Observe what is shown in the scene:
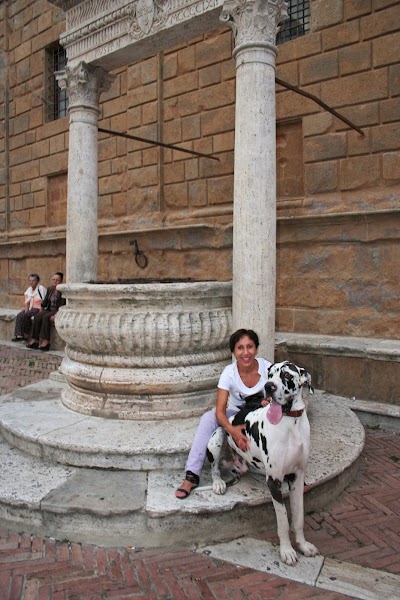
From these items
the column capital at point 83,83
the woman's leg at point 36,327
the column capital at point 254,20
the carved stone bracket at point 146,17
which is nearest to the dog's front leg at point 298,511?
the column capital at point 254,20

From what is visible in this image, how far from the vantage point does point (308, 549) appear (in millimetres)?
2713

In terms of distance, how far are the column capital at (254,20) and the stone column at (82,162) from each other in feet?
6.84

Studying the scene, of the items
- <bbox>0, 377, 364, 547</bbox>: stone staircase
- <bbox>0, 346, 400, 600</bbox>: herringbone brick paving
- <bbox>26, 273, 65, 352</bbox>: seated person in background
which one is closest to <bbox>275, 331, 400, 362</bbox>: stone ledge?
<bbox>0, 377, 364, 547</bbox>: stone staircase

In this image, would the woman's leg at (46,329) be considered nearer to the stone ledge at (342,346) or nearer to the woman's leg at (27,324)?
the woman's leg at (27,324)

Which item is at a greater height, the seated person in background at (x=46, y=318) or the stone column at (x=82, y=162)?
the stone column at (x=82, y=162)

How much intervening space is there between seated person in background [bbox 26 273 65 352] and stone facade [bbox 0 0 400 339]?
106cm

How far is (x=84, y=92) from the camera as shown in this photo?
563 cm

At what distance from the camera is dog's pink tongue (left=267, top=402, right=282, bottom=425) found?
2.61 meters

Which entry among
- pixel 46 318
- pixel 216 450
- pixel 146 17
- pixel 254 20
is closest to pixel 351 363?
pixel 216 450

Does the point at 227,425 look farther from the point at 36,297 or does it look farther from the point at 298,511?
the point at 36,297

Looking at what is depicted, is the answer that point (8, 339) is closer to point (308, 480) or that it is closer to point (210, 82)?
point (210, 82)

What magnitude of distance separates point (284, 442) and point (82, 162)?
14.0 feet

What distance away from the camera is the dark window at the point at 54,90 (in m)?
11.6

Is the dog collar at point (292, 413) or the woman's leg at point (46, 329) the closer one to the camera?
the dog collar at point (292, 413)
